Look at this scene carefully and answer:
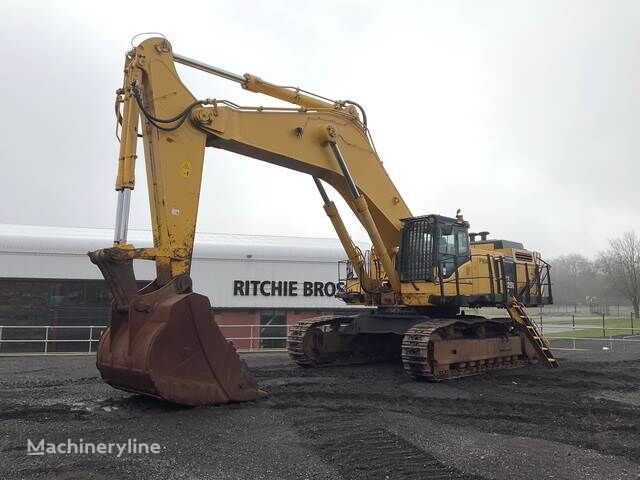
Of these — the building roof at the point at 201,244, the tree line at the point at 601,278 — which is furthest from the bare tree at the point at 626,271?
the building roof at the point at 201,244

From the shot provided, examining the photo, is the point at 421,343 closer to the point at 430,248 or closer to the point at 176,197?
the point at 430,248

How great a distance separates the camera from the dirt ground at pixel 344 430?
4949 millimetres

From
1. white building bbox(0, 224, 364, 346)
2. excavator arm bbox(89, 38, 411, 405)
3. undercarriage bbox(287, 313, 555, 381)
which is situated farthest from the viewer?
white building bbox(0, 224, 364, 346)

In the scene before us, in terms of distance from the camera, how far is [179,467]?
194 inches

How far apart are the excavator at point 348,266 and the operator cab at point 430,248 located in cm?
3

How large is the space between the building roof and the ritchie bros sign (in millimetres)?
1063

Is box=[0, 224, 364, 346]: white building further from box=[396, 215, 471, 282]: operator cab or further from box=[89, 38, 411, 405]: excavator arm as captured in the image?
box=[89, 38, 411, 405]: excavator arm

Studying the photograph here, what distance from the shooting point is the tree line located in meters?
46.1

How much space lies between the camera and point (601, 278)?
67938 mm

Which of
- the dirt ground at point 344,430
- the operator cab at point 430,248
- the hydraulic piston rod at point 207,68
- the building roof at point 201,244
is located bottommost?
the dirt ground at point 344,430

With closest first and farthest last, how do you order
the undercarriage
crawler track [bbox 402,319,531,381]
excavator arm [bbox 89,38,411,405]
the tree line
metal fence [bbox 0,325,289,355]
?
excavator arm [bbox 89,38,411,405] → crawler track [bbox 402,319,531,381] → the undercarriage → metal fence [bbox 0,325,289,355] → the tree line

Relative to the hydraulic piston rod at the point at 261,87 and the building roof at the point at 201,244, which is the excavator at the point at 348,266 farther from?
the building roof at the point at 201,244

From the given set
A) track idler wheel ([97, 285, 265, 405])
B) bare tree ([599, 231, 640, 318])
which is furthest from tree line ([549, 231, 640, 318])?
track idler wheel ([97, 285, 265, 405])

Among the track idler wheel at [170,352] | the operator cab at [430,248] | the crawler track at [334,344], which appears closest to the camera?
the track idler wheel at [170,352]
